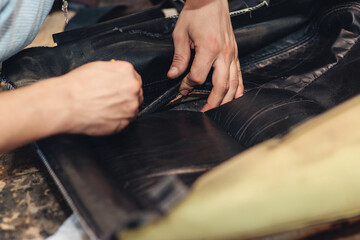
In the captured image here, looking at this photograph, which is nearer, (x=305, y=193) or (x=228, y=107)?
(x=305, y=193)

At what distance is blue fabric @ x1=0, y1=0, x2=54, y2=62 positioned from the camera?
0.86m

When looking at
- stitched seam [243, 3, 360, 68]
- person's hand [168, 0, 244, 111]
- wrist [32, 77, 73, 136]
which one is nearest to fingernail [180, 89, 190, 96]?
person's hand [168, 0, 244, 111]

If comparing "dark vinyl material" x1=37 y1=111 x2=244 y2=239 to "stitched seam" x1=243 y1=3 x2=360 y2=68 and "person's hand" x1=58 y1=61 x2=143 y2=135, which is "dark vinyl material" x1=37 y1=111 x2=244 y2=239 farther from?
"stitched seam" x1=243 y1=3 x2=360 y2=68

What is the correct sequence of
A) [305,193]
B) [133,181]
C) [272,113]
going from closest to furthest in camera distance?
[305,193] → [133,181] → [272,113]

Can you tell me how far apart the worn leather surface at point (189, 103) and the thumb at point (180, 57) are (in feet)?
0.11

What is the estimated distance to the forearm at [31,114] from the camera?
0.62 metres

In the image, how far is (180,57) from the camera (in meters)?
0.98

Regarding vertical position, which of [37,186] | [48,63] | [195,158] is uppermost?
[48,63]

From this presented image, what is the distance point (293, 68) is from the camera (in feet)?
3.47

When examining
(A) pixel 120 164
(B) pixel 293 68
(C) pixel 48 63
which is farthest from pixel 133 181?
(B) pixel 293 68

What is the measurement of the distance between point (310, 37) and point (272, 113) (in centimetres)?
47

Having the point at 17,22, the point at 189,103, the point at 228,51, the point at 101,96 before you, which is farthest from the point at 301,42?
the point at 17,22

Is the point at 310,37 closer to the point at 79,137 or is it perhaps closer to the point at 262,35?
the point at 262,35

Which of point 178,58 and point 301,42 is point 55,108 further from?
point 301,42
